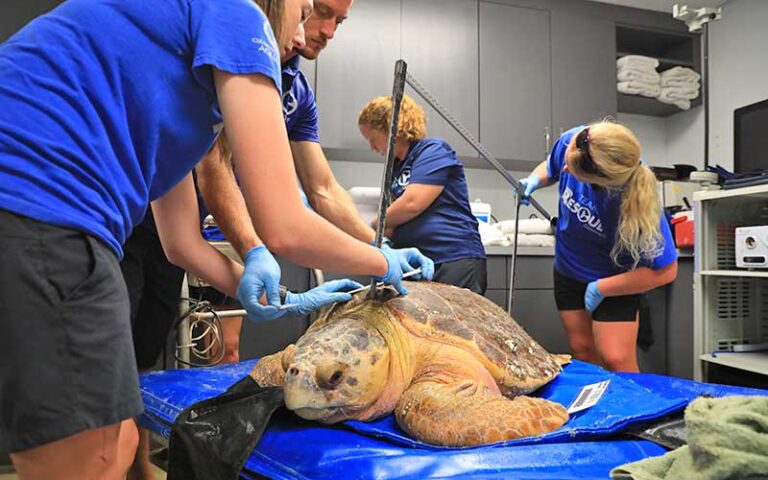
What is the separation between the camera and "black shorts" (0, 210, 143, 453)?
54cm

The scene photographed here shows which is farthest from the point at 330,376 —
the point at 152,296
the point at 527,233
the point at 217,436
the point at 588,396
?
the point at 527,233

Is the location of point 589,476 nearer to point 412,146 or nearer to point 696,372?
point 412,146

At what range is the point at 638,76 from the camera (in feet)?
11.8

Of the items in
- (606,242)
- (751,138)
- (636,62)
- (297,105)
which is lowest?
(606,242)

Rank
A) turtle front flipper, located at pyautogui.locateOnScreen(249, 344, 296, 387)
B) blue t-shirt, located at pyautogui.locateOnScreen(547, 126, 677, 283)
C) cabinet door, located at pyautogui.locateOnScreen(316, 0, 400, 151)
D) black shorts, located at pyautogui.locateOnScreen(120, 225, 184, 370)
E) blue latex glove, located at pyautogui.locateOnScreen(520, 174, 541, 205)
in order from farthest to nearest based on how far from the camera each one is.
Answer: cabinet door, located at pyautogui.locateOnScreen(316, 0, 400, 151) → blue latex glove, located at pyautogui.locateOnScreen(520, 174, 541, 205) → blue t-shirt, located at pyautogui.locateOnScreen(547, 126, 677, 283) → black shorts, located at pyautogui.locateOnScreen(120, 225, 184, 370) → turtle front flipper, located at pyautogui.locateOnScreen(249, 344, 296, 387)

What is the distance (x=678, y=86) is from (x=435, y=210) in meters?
2.51

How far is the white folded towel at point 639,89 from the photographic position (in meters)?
3.58

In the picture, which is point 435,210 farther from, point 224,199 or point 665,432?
point 665,432

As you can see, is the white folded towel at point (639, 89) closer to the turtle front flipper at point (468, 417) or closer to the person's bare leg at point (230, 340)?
the person's bare leg at point (230, 340)

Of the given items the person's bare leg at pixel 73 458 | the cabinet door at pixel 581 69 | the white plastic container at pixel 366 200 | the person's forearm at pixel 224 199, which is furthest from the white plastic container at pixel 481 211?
the person's bare leg at pixel 73 458

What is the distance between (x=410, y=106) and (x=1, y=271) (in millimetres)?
1683

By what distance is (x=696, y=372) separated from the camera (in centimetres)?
226

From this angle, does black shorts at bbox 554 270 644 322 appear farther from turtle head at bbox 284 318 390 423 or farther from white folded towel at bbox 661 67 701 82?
white folded towel at bbox 661 67 701 82

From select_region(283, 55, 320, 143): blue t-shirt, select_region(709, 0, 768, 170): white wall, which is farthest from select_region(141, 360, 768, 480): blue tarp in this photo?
select_region(709, 0, 768, 170): white wall
